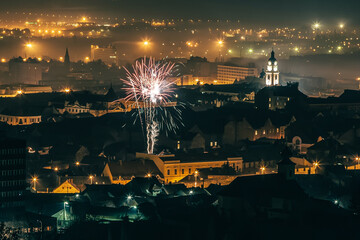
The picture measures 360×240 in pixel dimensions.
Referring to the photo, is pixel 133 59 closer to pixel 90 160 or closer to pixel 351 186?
pixel 90 160

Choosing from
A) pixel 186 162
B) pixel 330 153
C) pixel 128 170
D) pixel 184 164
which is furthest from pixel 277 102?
pixel 128 170

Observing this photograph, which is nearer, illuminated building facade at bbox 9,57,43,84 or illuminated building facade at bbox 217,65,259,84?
illuminated building facade at bbox 217,65,259,84

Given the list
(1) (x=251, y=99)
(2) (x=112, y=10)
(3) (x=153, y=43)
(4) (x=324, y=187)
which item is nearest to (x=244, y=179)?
(4) (x=324, y=187)

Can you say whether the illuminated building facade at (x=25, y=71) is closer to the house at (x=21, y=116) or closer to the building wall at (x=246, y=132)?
the house at (x=21, y=116)

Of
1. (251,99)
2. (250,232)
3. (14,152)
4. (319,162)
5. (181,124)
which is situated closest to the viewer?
(250,232)

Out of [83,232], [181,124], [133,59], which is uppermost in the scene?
[133,59]

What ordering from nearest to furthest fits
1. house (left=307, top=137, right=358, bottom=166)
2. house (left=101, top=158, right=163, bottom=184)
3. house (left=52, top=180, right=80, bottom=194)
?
house (left=52, top=180, right=80, bottom=194) → house (left=101, top=158, right=163, bottom=184) → house (left=307, top=137, right=358, bottom=166)

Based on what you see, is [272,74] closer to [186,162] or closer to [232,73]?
[186,162]

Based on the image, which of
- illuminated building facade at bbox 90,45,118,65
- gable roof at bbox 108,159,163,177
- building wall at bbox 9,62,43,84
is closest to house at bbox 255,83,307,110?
gable roof at bbox 108,159,163,177

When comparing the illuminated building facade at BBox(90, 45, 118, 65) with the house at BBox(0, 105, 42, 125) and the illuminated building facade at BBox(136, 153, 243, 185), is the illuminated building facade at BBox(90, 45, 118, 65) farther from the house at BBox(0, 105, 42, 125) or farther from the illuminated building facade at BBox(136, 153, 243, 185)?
the illuminated building facade at BBox(136, 153, 243, 185)
